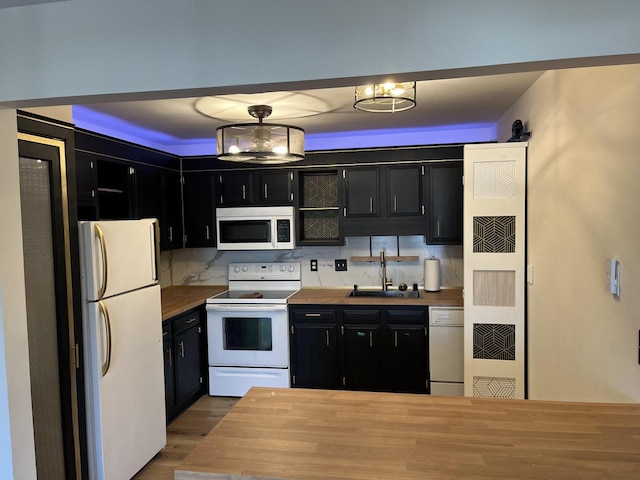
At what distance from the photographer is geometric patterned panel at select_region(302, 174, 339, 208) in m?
4.41

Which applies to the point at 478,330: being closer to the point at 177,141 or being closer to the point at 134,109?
the point at 134,109

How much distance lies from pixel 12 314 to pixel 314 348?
267 cm

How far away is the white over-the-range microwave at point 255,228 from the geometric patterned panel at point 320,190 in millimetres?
284

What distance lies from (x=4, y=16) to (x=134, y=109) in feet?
5.48

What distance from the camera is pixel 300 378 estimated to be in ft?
13.4

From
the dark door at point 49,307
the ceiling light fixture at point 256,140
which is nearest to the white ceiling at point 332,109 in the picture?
the ceiling light fixture at point 256,140

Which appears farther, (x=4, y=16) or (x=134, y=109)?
(x=134, y=109)

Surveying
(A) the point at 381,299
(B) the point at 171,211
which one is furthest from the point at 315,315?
(B) the point at 171,211

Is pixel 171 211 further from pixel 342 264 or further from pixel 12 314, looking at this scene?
pixel 12 314

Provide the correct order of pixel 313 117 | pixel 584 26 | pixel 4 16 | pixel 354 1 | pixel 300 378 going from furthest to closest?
pixel 300 378, pixel 313 117, pixel 4 16, pixel 354 1, pixel 584 26

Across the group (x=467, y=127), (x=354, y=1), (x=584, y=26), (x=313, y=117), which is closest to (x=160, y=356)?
(x=313, y=117)

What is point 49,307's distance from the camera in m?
2.26

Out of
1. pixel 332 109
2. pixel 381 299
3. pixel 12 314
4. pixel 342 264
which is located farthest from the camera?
pixel 342 264

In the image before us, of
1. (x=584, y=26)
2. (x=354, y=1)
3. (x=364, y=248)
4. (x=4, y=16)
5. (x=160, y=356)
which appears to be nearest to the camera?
(x=584, y=26)
